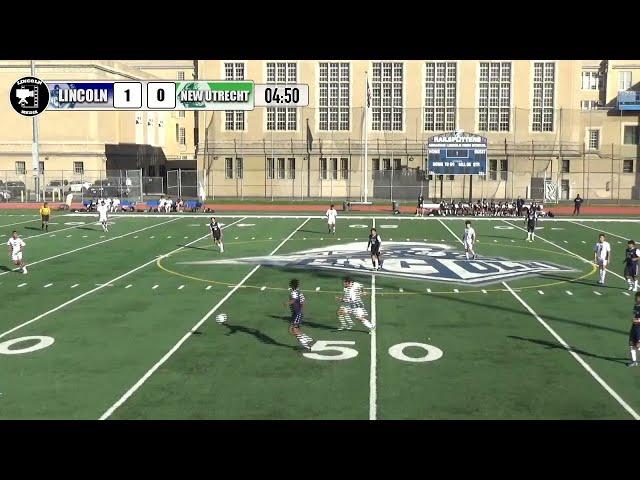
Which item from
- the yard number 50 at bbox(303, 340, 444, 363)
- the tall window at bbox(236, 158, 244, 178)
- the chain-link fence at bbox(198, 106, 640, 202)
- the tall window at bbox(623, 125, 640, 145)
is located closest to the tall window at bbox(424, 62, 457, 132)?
the chain-link fence at bbox(198, 106, 640, 202)

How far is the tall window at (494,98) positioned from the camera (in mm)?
77312

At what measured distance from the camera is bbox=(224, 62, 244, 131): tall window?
77750 millimetres

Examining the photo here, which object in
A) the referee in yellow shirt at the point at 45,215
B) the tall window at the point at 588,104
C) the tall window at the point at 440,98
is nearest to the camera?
the referee in yellow shirt at the point at 45,215

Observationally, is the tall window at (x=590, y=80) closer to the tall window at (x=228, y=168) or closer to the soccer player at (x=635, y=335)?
the tall window at (x=228, y=168)

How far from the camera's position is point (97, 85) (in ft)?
182

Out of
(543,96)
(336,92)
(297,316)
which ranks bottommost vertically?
(297,316)

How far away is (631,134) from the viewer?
80.1 metres

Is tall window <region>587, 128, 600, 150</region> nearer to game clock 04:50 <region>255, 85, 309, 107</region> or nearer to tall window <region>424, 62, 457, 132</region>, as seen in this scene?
tall window <region>424, 62, 457, 132</region>

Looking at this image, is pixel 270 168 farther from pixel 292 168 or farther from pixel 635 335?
pixel 635 335

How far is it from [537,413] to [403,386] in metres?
2.46

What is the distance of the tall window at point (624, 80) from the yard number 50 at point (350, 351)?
3413 inches

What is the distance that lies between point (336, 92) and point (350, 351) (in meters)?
65.1
